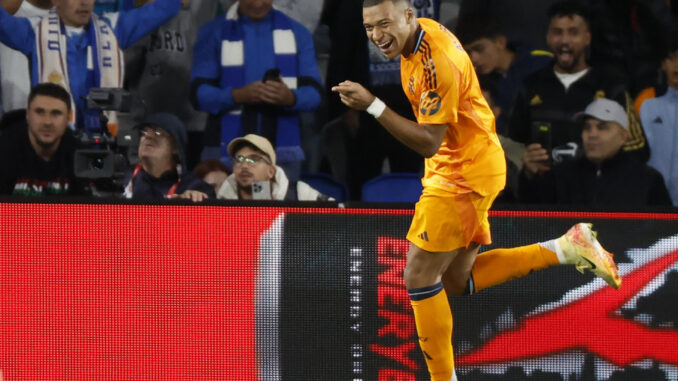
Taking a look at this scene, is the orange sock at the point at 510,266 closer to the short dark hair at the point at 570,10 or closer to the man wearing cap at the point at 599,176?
the man wearing cap at the point at 599,176

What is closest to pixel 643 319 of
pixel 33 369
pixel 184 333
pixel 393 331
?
pixel 393 331

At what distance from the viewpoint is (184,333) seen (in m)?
4.93

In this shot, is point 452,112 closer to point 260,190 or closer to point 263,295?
point 263,295

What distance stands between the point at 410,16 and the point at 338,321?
65.0 inches

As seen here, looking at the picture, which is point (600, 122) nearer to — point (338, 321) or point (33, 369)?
point (338, 321)

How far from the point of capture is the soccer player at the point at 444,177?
398cm

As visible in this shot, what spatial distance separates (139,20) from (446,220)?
10.2 feet

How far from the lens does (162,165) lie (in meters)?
6.05

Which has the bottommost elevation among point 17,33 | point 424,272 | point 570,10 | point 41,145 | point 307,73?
point 424,272

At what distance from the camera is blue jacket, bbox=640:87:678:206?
20.7 feet

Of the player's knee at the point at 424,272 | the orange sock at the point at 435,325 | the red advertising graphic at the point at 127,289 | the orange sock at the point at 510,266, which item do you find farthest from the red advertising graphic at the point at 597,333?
the red advertising graphic at the point at 127,289

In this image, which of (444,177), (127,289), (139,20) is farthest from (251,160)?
(444,177)

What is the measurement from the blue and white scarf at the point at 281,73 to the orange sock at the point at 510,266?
212cm

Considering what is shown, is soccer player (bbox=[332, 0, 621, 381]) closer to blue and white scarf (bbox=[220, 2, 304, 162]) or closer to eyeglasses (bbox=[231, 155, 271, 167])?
eyeglasses (bbox=[231, 155, 271, 167])
